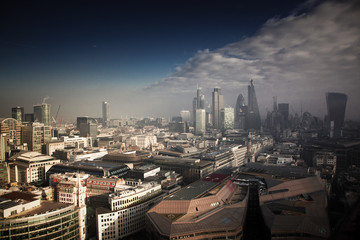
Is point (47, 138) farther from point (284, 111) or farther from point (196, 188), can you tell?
point (284, 111)

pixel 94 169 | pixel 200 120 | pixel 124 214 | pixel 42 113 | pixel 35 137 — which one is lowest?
pixel 124 214

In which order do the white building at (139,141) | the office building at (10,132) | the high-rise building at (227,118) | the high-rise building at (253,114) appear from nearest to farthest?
the office building at (10,132), the white building at (139,141), the high-rise building at (253,114), the high-rise building at (227,118)

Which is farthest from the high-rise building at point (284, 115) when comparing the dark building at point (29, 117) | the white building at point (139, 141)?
the dark building at point (29, 117)

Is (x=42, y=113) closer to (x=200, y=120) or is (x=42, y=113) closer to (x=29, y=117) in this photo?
(x=29, y=117)

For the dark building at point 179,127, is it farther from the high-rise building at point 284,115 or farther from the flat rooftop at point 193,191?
the flat rooftop at point 193,191

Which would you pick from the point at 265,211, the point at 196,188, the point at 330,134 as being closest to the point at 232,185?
the point at 196,188

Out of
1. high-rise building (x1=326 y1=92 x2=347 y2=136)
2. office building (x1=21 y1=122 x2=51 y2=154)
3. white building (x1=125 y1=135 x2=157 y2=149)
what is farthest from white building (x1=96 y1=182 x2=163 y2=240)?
white building (x1=125 y1=135 x2=157 y2=149)

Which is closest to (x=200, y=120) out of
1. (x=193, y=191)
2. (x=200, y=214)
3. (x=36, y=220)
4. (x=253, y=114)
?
(x=253, y=114)
